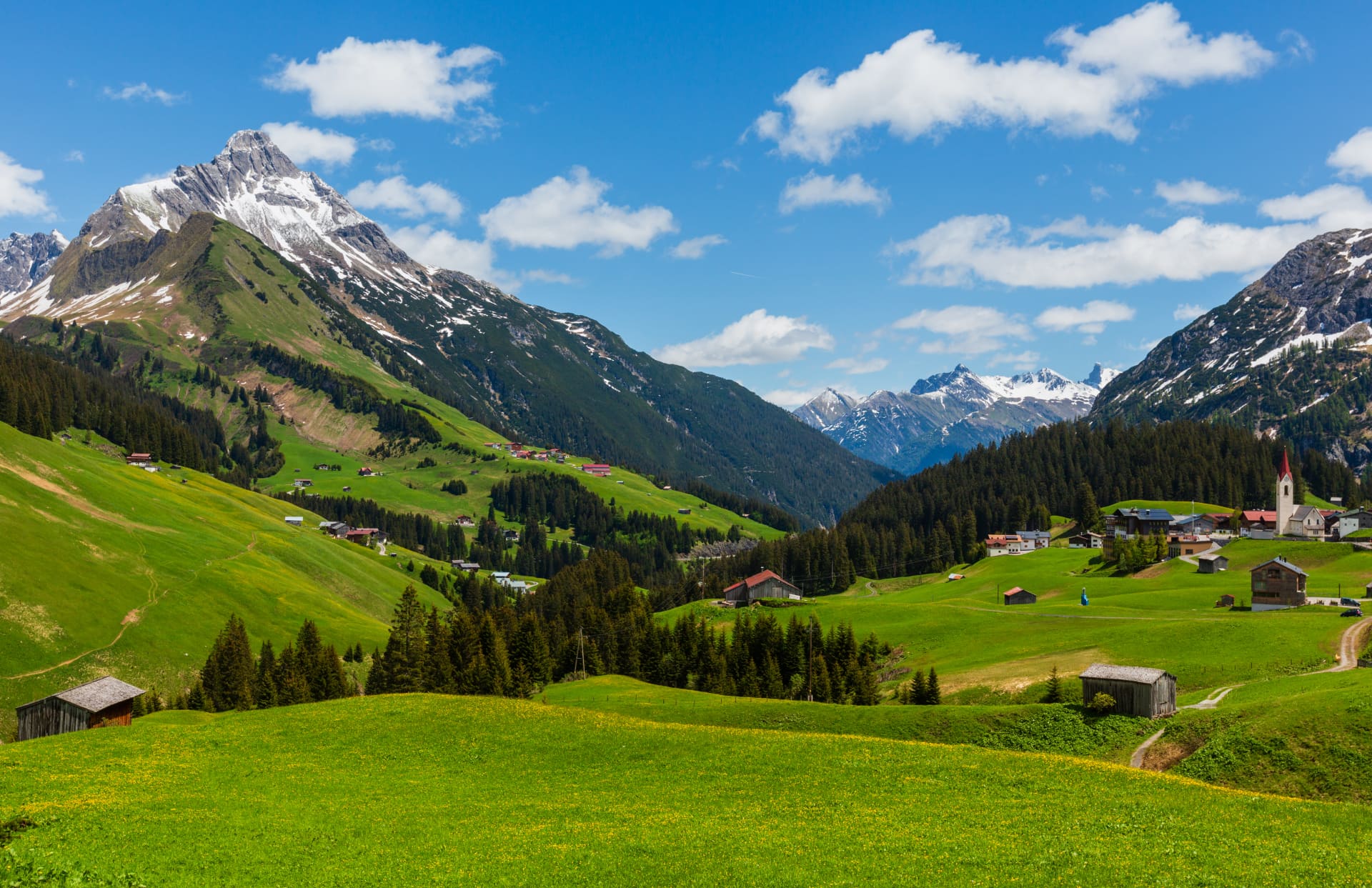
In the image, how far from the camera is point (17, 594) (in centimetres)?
10250

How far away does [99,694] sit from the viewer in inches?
2675

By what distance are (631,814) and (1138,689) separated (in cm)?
3659

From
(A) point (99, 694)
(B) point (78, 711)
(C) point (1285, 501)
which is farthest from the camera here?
(C) point (1285, 501)

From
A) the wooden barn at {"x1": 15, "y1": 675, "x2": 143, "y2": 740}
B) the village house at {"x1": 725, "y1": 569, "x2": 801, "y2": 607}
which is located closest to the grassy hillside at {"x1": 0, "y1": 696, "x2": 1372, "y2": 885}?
the wooden barn at {"x1": 15, "y1": 675, "x2": 143, "y2": 740}

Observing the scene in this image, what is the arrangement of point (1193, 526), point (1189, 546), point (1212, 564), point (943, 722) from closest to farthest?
1. point (943, 722)
2. point (1212, 564)
3. point (1189, 546)
4. point (1193, 526)

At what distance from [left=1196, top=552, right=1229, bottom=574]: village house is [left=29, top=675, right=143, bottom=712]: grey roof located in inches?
5546

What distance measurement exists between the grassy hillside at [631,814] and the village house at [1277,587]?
76.3m

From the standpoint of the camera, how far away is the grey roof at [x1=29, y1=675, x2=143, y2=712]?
66.1m

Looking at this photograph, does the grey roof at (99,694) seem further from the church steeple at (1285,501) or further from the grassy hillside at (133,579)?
the church steeple at (1285,501)

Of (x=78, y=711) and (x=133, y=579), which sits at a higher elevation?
(x=133, y=579)

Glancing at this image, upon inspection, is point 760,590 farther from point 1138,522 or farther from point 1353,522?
point 1353,522

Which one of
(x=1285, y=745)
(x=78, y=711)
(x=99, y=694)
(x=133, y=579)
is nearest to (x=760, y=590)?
(x=133, y=579)

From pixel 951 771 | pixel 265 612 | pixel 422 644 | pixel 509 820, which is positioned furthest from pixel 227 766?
pixel 265 612

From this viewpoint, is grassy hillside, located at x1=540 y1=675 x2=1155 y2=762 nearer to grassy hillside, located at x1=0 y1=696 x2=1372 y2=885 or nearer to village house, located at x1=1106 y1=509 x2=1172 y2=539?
grassy hillside, located at x1=0 y1=696 x2=1372 y2=885
